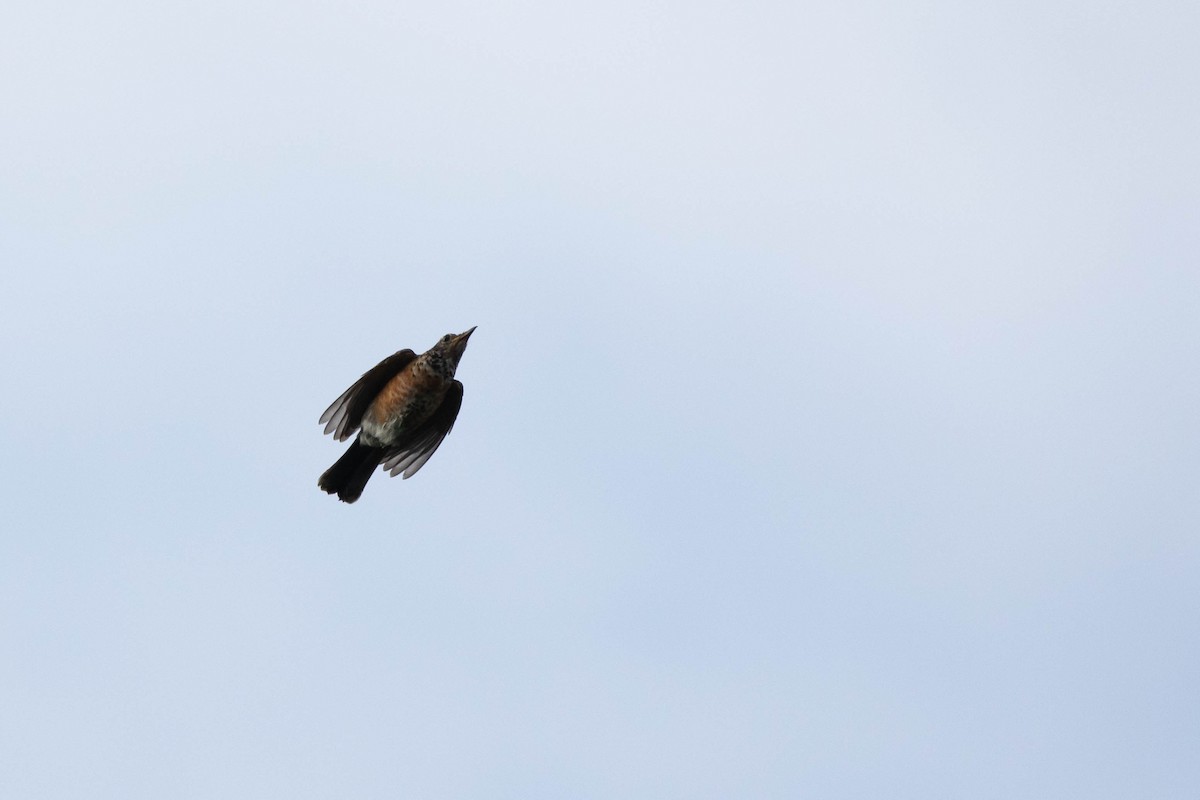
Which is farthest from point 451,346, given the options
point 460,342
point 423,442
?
point 423,442

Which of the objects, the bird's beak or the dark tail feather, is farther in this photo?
the dark tail feather

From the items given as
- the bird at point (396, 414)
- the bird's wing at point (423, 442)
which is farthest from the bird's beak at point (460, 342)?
the bird's wing at point (423, 442)

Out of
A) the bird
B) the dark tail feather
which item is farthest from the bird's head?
the dark tail feather

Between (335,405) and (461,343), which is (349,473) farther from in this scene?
(461,343)

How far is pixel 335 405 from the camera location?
83.4 feet

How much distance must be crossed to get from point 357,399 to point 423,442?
1217 mm

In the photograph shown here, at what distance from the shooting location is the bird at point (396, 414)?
82.2 feet

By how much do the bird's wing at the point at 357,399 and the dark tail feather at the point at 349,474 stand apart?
389 millimetres

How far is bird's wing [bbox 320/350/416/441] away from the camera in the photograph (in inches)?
997

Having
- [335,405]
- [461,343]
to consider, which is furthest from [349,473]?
[461,343]

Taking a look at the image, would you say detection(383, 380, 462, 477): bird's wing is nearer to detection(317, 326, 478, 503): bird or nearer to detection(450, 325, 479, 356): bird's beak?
detection(317, 326, 478, 503): bird

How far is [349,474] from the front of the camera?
2575 centimetres

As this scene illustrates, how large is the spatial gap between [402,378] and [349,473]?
67.4 inches

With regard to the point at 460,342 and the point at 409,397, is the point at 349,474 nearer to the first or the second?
the point at 409,397
